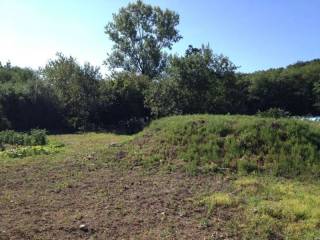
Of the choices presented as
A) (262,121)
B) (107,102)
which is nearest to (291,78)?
(107,102)

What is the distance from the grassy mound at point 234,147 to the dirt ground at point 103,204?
3.48ft

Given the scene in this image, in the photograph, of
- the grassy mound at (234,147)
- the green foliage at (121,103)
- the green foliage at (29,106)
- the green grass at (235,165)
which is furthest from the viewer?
the green foliage at (121,103)

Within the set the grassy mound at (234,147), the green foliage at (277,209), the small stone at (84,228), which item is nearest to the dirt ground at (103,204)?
the small stone at (84,228)

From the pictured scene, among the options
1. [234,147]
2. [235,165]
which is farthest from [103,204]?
[234,147]

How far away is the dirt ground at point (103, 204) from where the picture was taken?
7.95 metres

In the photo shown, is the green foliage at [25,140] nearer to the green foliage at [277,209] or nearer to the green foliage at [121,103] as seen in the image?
the green foliage at [277,209]

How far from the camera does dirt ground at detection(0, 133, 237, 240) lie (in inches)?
313

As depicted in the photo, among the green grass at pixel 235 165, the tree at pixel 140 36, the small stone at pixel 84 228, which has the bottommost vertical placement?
the small stone at pixel 84 228

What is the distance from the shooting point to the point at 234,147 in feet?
45.2

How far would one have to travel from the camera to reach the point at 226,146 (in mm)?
13938

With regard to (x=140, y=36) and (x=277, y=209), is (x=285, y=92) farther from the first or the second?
(x=277, y=209)

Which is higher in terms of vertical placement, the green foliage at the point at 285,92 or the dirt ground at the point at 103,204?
the green foliage at the point at 285,92

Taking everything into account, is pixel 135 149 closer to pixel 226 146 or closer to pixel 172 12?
pixel 226 146

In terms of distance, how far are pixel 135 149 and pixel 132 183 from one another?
11.4ft
